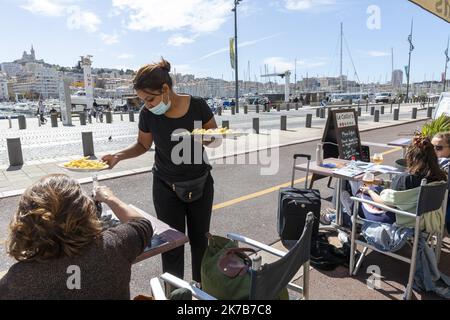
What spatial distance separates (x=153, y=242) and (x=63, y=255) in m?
0.81

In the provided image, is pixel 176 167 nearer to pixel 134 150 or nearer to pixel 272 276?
pixel 134 150

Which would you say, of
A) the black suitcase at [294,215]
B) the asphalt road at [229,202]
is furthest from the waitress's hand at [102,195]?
the black suitcase at [294,215]

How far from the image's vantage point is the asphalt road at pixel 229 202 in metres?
3.78

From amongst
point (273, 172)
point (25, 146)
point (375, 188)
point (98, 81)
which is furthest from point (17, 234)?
point (98, 81)

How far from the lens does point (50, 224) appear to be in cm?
141

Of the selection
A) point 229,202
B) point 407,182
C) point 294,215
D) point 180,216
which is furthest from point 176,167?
point 229,202

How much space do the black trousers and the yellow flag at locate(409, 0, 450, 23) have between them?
2823mm

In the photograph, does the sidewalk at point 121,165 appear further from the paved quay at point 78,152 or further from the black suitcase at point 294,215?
the black suitcase at point 294,215

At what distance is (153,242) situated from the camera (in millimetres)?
2217

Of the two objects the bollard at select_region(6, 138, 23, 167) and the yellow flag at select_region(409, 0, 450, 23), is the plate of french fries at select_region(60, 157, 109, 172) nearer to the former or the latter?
the yellow flag at select_region(409, 0, 450, 23)

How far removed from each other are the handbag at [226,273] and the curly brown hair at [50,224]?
2.86 feet

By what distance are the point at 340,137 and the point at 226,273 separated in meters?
4.59
